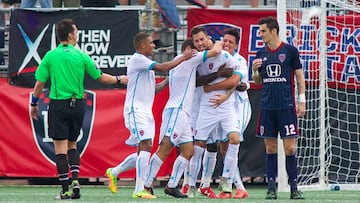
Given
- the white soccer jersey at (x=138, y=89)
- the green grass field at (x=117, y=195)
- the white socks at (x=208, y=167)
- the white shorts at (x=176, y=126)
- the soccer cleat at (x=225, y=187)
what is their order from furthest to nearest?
the white socks at (x=208, y=167), the soccer cleat at (x=225, y=187), the white soccer jersey at (x=138, y=89), the white shorts at (x=176, y=126), the green grass field at (x=117, y=195)

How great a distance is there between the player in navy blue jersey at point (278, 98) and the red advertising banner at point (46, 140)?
3839mm

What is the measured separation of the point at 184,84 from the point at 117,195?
1.77m

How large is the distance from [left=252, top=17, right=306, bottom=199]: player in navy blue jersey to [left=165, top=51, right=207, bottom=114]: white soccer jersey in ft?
2.45

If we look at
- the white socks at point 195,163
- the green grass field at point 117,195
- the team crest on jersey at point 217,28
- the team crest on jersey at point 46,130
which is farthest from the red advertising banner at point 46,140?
the white socks at point 195,163

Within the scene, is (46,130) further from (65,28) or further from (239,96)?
(65,28)

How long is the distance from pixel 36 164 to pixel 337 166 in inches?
174

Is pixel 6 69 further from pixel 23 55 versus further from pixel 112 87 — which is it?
pixel 112 87

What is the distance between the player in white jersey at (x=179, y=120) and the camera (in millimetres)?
13367

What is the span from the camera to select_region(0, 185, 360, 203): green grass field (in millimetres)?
12887

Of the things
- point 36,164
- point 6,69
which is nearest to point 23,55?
point 6,69

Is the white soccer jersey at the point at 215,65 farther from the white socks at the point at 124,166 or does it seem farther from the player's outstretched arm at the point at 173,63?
the white socks at the point at 124,166

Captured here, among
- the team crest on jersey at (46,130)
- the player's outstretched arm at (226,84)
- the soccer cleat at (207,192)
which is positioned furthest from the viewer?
the team crest on jersey at (46,130)

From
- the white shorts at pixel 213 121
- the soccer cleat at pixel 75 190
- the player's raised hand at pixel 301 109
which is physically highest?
the player's raised hand at pixel 301 109

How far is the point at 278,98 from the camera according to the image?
43.4 ft
